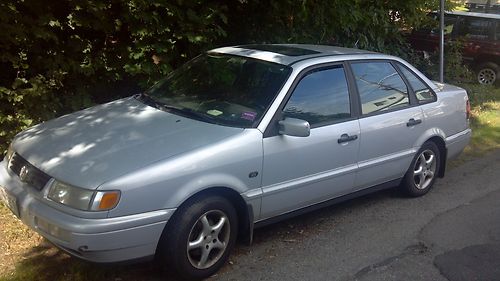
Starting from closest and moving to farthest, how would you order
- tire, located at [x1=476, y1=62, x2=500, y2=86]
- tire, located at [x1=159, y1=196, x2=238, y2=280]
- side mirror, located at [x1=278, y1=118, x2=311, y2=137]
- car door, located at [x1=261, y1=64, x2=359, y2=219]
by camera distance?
tire, located at [x1=159, y1=196, x2=238, y2=280], side mirror, located at [x1=278, y1=118, x2=311, y2=137], car door, located at [x1=261, y1=64, x2=359, y2=219], tire, located at [x1=476, y1=62, x2=500, y2=86]

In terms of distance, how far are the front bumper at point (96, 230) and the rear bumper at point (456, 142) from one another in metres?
3.51

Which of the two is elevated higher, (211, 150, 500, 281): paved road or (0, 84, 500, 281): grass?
(0, 84, 500, 281): grass

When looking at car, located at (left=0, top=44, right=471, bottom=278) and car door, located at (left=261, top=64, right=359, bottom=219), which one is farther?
car door, located at (left=261, top=64, right=359, bottom=219)

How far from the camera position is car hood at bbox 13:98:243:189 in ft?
11.0

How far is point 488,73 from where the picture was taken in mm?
13328

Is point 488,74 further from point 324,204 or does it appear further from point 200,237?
point 200,237

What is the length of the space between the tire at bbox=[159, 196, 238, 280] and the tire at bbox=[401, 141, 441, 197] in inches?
90.5

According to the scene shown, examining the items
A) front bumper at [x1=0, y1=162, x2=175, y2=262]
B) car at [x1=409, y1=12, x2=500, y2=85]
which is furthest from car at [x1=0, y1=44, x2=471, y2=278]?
car at [x1=409, y1=12, x2=500, y2=85]

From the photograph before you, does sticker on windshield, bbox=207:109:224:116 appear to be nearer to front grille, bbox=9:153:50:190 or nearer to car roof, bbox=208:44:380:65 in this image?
car roof, bbox=208:44:380:65

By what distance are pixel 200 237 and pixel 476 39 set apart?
38.9ft

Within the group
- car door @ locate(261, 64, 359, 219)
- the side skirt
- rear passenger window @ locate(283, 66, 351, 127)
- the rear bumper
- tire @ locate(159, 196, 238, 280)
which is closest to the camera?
tire @ locate(159, 196, 238, 280)

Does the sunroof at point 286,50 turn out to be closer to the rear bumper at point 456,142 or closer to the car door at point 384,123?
the car door at point 384,123

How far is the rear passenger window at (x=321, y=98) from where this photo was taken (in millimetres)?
4230

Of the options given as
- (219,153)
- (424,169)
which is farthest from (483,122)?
(219,153)
